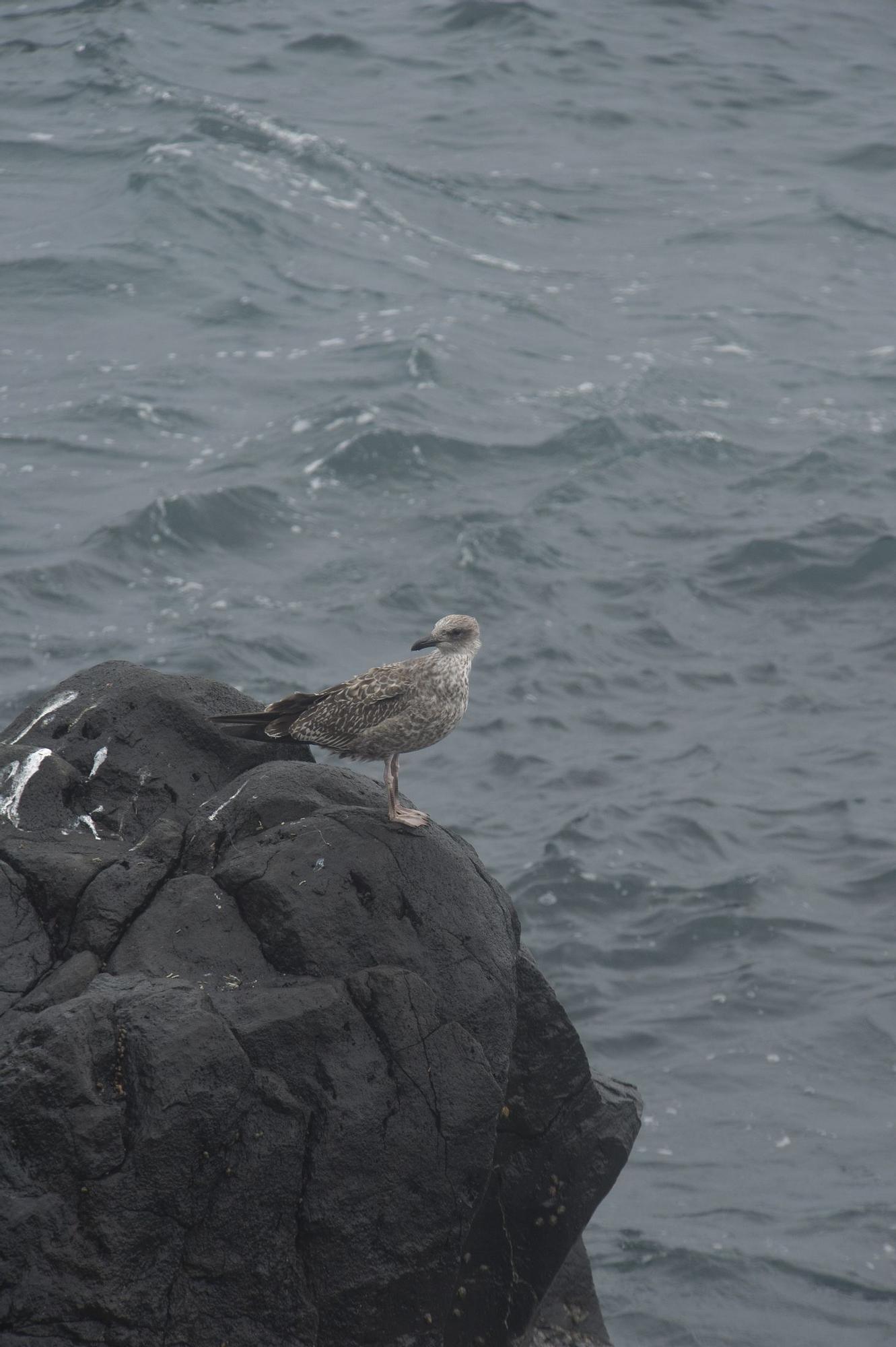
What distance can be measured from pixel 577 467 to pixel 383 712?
15819 millimetres

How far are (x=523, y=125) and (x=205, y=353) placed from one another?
13464 mm

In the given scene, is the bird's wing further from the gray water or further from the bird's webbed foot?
the gray water

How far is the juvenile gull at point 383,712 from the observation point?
7.37 m

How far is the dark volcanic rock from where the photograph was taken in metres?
5.64

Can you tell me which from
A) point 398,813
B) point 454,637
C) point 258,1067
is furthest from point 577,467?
point 258,1067

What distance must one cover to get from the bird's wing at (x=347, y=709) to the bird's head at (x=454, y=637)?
0.80ft

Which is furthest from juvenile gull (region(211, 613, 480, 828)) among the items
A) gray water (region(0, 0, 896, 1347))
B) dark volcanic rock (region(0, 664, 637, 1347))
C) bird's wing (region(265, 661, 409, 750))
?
gray water (region(0, 0, 896, 1347))

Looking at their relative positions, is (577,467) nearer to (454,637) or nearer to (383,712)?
(454,637)

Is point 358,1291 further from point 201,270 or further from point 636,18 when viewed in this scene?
point 636,18

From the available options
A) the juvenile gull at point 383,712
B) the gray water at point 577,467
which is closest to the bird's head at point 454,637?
the juvenile gull at point 383,712

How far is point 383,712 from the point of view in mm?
7402

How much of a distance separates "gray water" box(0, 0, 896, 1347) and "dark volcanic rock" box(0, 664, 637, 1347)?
3090mm

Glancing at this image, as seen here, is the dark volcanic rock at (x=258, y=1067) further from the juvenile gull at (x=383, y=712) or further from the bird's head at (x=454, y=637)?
the bird's head at (x=454, y=637)

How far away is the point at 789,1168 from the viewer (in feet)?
36.8
